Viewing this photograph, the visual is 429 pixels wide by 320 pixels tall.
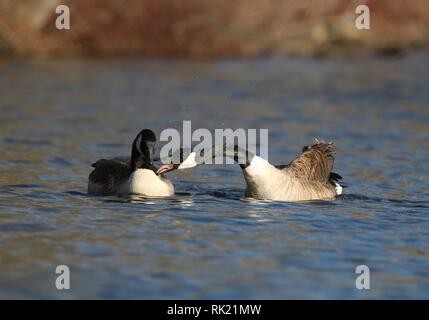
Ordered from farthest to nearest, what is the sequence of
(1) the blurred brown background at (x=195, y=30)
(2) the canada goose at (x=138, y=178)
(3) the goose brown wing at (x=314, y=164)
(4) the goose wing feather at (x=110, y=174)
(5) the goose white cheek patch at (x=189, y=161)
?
(1) the blurred brown background at (x=195, y=30) < (3) the goose brown wing at (x=314, y=164) < (4) the goose wing feather at (x=110, y=174) < (2) the canada goose at (x=138, y=178) < (5) the goose white cheek patch at (x=189, y=161)

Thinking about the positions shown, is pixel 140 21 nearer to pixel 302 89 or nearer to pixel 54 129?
pixel 302 89

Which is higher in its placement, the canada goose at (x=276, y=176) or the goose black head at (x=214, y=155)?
the goose black head at (x=214, y=155)

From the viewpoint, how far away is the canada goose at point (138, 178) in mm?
14406

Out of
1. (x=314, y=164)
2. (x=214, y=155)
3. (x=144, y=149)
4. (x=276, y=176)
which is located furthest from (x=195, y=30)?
(x=276, y=176)

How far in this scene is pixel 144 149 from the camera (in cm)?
1443

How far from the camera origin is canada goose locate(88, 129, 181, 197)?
14406 mm

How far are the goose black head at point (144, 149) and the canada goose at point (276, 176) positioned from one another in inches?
13.0

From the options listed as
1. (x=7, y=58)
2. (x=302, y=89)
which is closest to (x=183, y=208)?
(x=302, y=89)

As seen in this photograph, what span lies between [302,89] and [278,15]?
33.9ft

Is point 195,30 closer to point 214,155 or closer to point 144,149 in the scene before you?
point 144,149

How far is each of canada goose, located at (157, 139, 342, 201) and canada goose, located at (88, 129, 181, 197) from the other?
0.28m

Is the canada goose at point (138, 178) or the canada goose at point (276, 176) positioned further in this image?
the canada goose at point (138, 178)

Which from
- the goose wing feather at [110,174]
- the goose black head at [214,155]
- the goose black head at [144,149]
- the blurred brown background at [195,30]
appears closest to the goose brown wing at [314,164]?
the goose black head at [214,155]

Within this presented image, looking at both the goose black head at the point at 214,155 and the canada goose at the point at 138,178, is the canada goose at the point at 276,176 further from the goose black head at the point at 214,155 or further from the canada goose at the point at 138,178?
the canada goose at the point at 138,178
